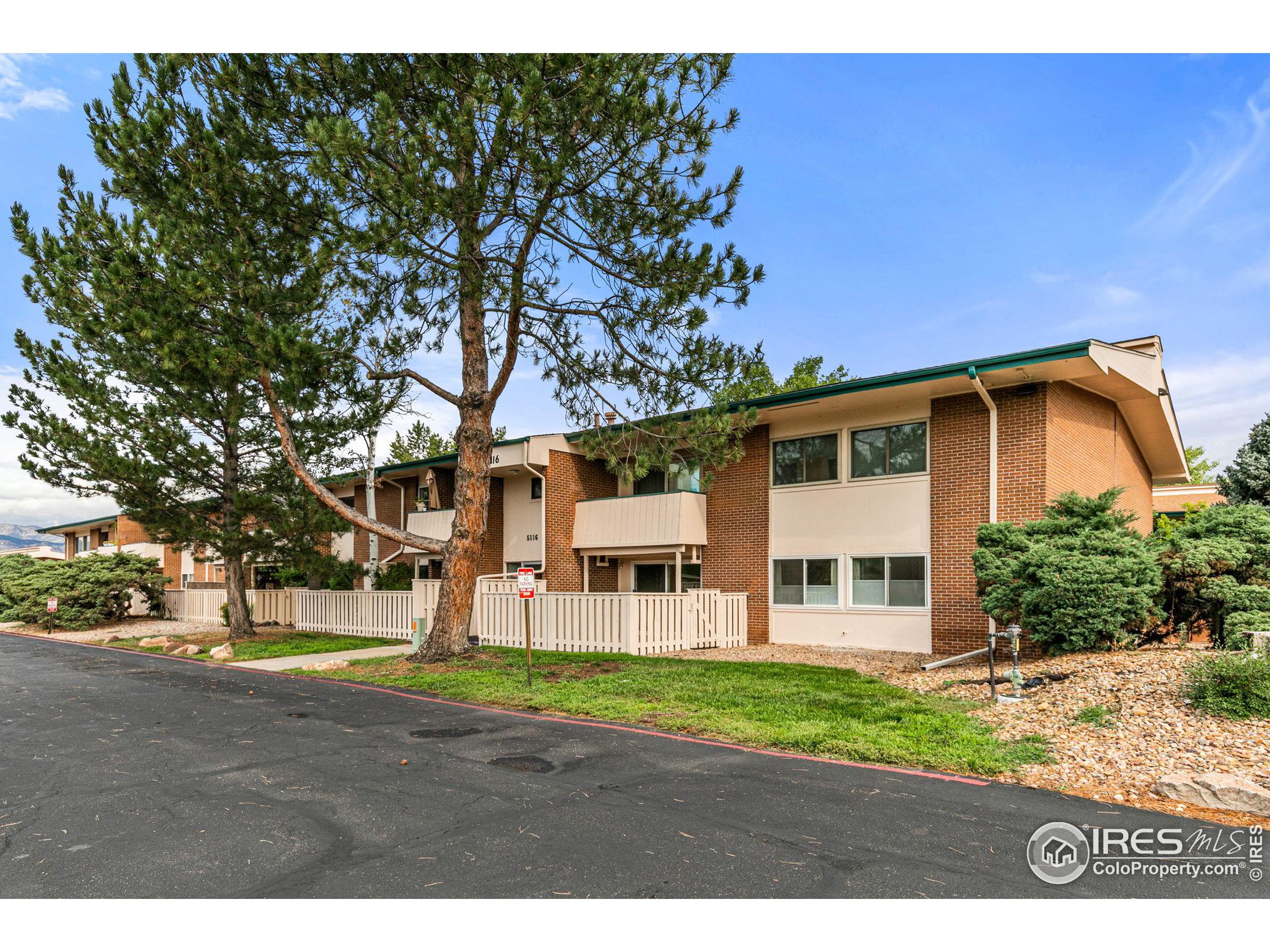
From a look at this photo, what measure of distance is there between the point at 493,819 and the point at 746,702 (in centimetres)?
496

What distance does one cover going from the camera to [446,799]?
19.5 feet

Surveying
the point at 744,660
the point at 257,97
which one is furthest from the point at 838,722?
the point at 257,97

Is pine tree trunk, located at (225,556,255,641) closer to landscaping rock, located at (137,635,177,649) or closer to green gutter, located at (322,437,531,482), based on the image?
landscaping rock, located at (137,635,177,649)

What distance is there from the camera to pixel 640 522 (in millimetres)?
20016

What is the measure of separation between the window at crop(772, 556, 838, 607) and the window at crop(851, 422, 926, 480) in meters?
2.08

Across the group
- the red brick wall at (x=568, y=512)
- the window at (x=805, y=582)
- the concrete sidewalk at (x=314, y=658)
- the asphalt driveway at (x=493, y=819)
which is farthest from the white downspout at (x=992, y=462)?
the concrete sidewalk at (x=314, y=658)

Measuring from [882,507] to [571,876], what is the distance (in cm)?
1327

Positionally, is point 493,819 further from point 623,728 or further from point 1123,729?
point 1123,729

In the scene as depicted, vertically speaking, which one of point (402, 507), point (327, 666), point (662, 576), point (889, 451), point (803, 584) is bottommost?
point (327, 666)

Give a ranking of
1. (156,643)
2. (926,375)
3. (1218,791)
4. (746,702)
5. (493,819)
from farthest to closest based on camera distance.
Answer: (156,643) < (926,375) < (746,702) < (1218,791) < (493,819)

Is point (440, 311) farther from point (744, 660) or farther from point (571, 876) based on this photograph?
point (571, 876)

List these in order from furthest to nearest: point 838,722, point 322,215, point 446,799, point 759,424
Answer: point 759,424 → point 322,215 → point 838,722 → point 446,799

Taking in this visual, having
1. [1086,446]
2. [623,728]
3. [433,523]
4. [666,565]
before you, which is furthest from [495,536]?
[623,728]

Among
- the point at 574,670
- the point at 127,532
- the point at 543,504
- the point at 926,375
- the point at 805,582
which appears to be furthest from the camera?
the point at 127,532
